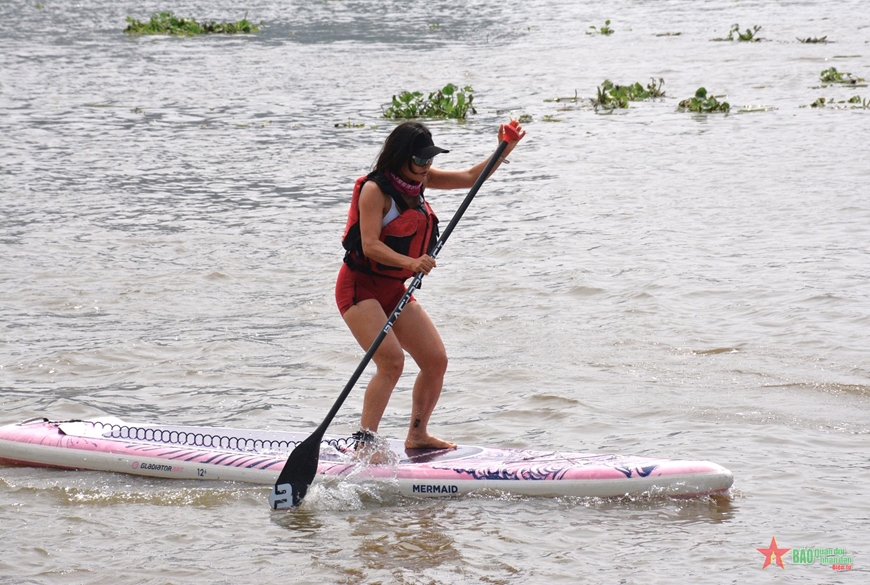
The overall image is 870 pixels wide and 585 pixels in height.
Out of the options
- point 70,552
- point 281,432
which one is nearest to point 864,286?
point 281,432

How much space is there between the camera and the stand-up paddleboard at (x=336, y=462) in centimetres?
607

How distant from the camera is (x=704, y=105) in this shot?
20.3 metres

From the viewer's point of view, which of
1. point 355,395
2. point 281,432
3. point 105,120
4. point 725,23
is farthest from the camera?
point 725,23

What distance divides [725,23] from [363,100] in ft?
60.2

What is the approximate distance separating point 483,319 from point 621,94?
12.7 meters

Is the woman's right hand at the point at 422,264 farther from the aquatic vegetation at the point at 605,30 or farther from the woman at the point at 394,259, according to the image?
the aquatic vegetation at the point at 605,30

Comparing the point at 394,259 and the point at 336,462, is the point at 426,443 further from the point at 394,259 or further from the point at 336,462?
the point at 394,259

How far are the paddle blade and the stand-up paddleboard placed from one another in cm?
13

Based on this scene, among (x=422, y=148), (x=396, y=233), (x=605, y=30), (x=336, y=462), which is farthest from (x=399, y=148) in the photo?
(x=605, y=30)

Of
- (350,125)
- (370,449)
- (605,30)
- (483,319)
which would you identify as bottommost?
(483,319)

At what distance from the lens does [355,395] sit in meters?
8.41

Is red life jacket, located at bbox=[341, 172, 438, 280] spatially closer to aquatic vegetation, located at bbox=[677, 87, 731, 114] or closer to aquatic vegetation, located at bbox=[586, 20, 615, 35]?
aquatic vegetation, located at bbox=[677, 87, 731, 114]

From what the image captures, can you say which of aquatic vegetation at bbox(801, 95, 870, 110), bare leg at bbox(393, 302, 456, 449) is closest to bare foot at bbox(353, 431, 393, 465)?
bare leg at bbox(393, 302, 456, 449)

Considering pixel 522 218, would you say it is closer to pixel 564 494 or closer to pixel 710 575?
pixel 564 494
